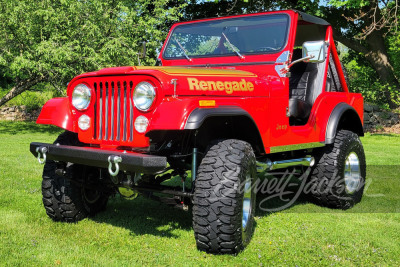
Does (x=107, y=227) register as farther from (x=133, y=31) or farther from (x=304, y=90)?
(x=133, y=31)

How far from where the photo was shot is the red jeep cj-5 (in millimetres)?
3303

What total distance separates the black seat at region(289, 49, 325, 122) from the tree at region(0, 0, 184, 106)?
837 cm

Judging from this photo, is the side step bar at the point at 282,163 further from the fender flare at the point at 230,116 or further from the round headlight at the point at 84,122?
the round headlight at the point at 84,122

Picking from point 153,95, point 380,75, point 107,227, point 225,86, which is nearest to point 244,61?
point 225,86

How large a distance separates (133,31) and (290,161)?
41.3 ft

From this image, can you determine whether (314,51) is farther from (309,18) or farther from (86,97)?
(86,97)

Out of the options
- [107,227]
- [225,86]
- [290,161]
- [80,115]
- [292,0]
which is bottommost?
[107,227]

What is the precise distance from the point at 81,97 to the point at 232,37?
1.98 metres

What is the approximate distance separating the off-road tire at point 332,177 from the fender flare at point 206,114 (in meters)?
1.94

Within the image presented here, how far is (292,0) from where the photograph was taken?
18.2 m

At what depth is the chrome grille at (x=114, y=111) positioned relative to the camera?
11.2 feet

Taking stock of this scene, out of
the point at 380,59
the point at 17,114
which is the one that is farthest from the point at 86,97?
the point at 17,114

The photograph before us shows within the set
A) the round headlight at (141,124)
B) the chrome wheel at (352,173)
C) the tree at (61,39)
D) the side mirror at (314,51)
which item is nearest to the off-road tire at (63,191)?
the round headlight at (141,124)

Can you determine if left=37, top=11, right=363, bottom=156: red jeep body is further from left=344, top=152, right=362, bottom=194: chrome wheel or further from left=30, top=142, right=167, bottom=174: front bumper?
left=344, top=152, right=362, bottom=194: chrome wheel
